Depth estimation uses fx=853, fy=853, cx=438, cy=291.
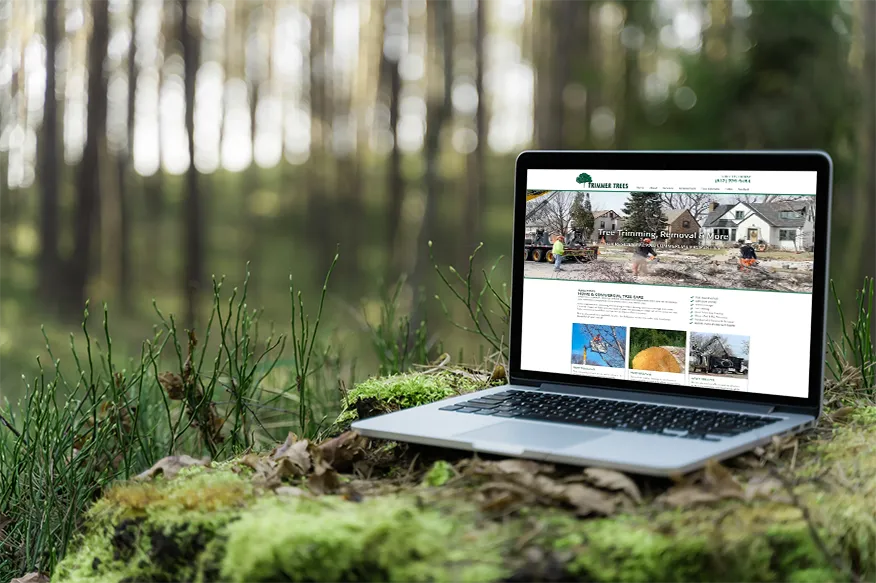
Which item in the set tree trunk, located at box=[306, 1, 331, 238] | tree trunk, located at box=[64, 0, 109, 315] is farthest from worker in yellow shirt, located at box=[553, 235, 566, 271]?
tree trunk, located at box=[306, 1, 331, 238]

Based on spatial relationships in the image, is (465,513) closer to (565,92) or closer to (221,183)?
(565,92)

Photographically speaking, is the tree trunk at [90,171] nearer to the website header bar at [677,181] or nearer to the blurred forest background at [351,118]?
the blurred forest background at [351,118]

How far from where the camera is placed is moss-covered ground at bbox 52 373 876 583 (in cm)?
118

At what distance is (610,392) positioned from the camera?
1.94 meters

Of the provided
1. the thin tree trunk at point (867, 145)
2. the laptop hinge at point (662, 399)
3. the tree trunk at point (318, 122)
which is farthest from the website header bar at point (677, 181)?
the tree trunk at point (318, 122)

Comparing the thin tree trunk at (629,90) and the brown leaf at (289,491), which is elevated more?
the thin tree trunk at (629,90)

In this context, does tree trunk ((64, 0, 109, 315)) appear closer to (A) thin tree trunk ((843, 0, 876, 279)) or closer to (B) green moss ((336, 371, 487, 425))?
(A) thin tree trunk ((843, 0, 876, 279))

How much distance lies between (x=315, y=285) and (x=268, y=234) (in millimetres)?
6624

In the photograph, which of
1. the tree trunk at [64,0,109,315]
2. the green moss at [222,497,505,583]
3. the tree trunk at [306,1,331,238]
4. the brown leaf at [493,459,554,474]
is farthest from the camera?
the tree trunk at [306,1,331,238]

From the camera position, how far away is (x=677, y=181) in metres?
1.93

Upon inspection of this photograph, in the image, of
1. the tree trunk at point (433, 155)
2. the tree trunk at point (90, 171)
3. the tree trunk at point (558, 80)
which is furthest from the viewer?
the tree trunk at point (90, 171)

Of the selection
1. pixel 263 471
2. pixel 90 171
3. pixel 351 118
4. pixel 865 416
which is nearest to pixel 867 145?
pixel 865 416

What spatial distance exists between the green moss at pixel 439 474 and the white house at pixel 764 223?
0.80 metres

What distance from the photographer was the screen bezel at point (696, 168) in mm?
1722
